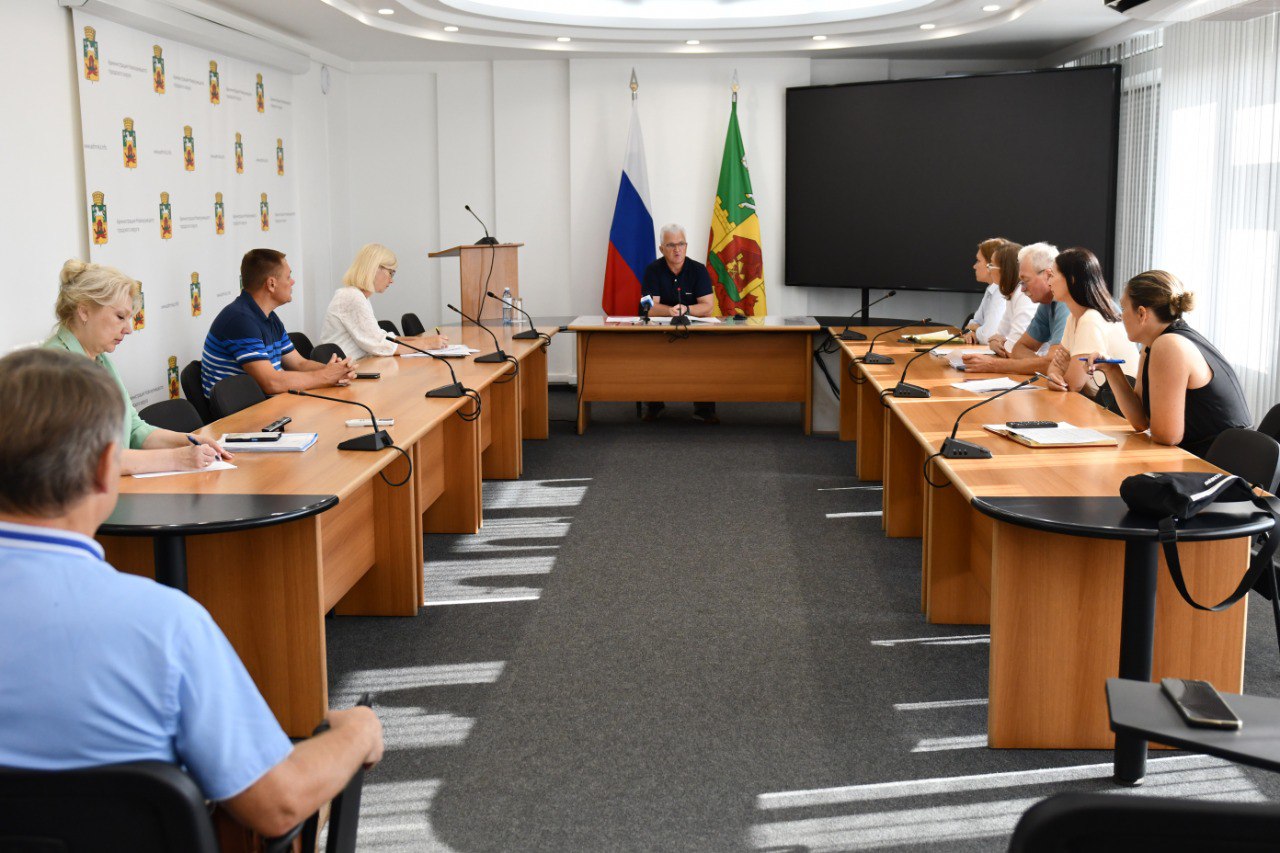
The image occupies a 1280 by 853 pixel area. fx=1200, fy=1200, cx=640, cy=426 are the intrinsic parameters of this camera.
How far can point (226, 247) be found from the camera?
7246mm

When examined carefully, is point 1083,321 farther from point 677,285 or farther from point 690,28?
point 690,28

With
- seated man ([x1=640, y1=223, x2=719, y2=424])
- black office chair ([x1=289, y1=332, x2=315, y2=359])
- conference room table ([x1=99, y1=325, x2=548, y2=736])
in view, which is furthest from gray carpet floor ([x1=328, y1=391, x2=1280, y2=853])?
seated man ([x1=640, y1=223, x2=719, y2=424])

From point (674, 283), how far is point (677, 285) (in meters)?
0.04

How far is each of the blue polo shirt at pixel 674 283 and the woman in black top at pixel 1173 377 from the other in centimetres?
478

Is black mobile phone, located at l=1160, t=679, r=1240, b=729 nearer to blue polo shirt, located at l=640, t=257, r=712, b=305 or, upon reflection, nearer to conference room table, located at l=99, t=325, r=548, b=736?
conference room table, located at l=99, t=325, r=548, b=736

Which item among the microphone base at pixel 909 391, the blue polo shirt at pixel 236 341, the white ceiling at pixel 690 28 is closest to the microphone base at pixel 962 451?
the microphone base at pixel 909 391

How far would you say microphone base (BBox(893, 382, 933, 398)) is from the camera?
478 cm

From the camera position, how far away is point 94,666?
1376mm

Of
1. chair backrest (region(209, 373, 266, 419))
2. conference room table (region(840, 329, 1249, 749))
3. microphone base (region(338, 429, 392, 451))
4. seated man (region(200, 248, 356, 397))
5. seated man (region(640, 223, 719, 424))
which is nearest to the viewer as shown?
conference room table (region(840, 329, 1249, 749))

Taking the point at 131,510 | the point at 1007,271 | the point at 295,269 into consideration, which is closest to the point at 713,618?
the point at 131,510

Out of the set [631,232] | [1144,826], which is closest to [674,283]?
[631,232]

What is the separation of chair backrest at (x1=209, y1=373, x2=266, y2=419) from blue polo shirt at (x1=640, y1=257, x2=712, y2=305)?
161 inches

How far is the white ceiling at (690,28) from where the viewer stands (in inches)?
302

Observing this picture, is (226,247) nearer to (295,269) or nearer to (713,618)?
(295,269)
